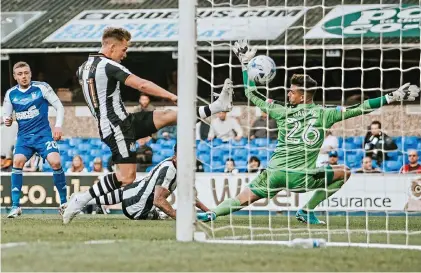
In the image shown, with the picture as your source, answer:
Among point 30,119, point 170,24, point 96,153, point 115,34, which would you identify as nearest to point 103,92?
point 115,34

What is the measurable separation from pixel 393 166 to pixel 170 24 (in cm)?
631

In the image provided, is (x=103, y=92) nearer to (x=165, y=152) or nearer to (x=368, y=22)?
(x=165, y=152)

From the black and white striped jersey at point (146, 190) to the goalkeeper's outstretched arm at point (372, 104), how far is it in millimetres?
2055

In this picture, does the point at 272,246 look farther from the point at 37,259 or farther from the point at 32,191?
the point at 32,191

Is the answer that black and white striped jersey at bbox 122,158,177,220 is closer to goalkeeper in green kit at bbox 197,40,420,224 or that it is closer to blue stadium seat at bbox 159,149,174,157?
goalkeeper in green kit at bbox 197,40,420,224

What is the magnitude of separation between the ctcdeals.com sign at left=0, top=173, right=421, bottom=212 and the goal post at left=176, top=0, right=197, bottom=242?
737cm

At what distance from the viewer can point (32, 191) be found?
62.6ft

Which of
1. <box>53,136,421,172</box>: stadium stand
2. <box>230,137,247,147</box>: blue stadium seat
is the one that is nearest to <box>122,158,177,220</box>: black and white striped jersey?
<box>53,136,421,172</box>: stadium stand

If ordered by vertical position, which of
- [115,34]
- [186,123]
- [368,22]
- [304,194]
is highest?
[368,22]

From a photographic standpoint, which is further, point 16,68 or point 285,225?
point 16,68

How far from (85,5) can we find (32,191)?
21.1ft

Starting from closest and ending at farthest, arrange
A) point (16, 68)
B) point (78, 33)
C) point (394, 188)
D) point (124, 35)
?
A: point (124, 35), point (16, 68), point (394, 188), point (78, 33)

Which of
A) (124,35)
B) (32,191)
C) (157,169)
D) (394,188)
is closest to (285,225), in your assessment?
(157,169)

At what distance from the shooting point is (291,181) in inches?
482
